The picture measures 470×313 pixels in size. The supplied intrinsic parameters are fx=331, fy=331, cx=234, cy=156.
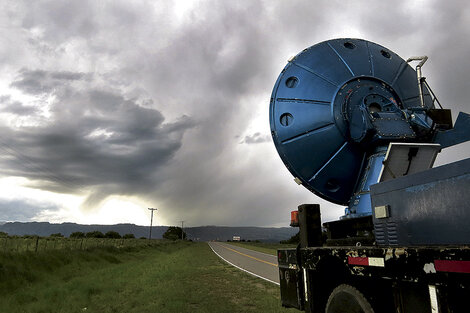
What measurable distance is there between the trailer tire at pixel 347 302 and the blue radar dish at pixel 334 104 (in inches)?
103

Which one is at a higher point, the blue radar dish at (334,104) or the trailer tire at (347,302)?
the blue radar dish at (334,104)

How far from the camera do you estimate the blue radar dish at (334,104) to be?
5746 mm

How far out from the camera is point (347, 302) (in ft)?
10.8

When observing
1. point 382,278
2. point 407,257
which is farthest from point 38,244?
point 407,257

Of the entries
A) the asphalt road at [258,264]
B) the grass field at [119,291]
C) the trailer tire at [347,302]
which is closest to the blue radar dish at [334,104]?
the trailer tire at [347,302]

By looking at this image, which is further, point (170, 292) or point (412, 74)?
point (170, 292)

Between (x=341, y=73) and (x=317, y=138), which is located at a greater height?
(x=341, y=73)

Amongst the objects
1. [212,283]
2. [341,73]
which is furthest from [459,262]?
[212,283]

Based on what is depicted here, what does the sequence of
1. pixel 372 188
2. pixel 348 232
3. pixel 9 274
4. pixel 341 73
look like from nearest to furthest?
pixel 372 188 → pixel 348 232 → pixel 341 73 → pixel 9 274

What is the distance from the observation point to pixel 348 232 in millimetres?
4508

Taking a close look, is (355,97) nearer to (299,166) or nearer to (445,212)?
(299,166)

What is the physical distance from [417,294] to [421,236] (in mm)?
468

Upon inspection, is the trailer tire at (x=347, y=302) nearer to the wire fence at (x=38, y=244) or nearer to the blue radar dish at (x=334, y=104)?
the blue radar dish at (x=334, y=104)

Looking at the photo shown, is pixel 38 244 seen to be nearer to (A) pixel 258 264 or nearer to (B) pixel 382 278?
(A) pixel 258 264
